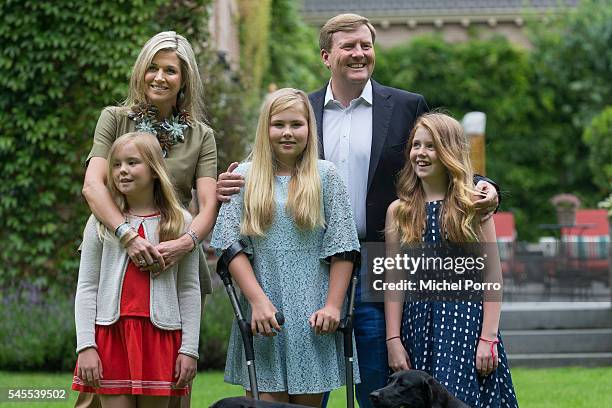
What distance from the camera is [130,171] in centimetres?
441

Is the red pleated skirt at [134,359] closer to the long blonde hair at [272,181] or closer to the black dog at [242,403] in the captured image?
the black dog at [242,403]

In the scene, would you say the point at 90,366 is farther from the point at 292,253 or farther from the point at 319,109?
the point at 319,109

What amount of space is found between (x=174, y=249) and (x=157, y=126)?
1.95ft

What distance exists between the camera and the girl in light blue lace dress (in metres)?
4.33

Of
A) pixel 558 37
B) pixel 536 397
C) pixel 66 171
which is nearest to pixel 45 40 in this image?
pixel 66 171

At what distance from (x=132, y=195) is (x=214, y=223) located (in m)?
0.35

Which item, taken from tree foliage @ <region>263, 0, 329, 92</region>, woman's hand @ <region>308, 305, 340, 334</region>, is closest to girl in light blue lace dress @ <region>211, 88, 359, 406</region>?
woman's hand @ <region>308, 305, 340, 334</region>

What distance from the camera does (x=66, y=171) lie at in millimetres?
10391

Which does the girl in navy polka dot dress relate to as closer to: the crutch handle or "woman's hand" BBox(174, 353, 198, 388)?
the crutch handle

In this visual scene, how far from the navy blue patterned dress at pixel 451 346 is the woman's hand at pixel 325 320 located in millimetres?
490

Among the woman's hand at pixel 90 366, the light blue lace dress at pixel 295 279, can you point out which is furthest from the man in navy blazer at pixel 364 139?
the woman's hand at pixel 90 366

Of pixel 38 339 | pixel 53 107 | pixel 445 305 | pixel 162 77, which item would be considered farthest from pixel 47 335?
pixel 445 305

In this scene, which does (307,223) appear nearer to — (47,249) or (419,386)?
(419,386)

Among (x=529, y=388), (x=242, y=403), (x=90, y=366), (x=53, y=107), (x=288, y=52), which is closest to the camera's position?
(x=242, y=403)
